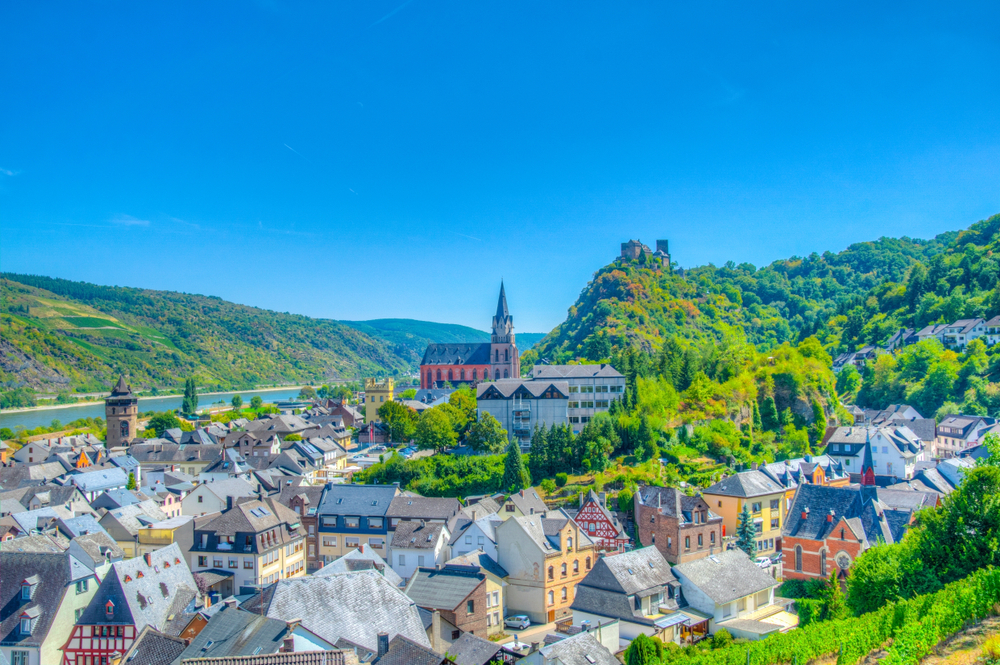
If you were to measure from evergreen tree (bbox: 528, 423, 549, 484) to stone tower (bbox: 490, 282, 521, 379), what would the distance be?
54.5 metres

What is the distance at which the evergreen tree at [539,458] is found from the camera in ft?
169

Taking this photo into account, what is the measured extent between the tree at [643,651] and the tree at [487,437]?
34.0 meters

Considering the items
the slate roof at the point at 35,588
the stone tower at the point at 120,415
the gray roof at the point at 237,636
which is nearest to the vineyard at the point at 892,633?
the gray roof at the point at 237,636

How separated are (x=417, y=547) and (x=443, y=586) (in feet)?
28.4

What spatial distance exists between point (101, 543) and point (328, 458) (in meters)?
33.7

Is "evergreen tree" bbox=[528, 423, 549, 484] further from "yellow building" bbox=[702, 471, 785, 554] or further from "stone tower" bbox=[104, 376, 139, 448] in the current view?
"stone tower" bbox=[104, 376, 139, 448]

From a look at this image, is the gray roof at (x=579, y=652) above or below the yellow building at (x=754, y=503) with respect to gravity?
below

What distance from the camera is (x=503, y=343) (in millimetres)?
107438

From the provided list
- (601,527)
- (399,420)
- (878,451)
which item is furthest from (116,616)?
(878,451)

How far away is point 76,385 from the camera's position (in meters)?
164

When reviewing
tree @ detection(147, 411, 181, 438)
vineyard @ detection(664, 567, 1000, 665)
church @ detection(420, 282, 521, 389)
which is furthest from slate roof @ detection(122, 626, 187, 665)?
church @ detection(420, 282, 521, 389)

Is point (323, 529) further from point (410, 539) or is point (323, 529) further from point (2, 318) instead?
point (2, 318)

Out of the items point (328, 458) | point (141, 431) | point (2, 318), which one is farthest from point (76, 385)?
point (328, 458)

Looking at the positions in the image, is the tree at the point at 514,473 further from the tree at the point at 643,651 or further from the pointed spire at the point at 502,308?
the pointed spire at the point at 502,308
